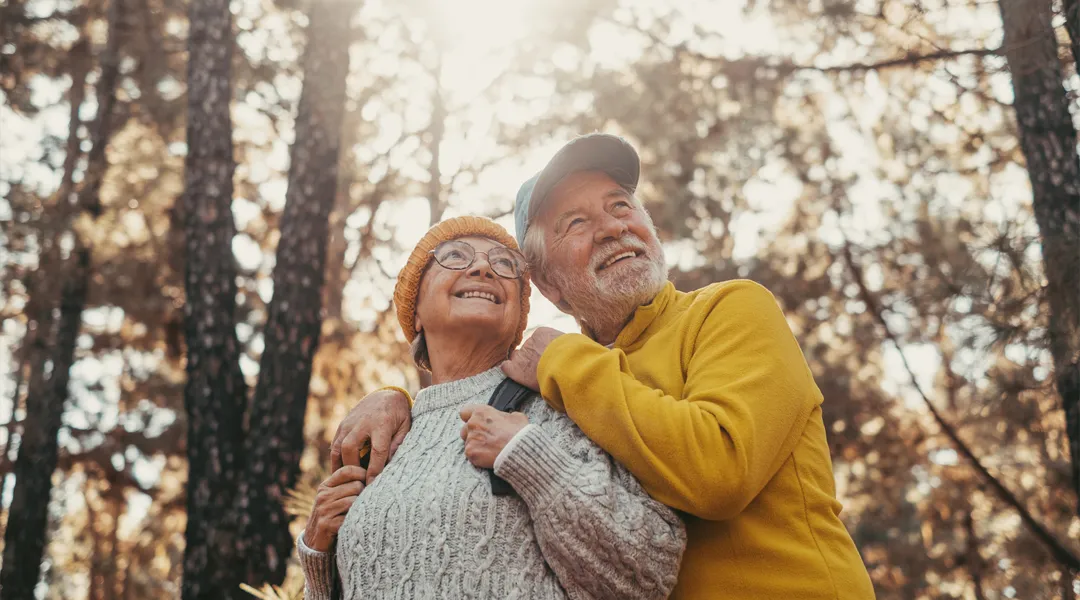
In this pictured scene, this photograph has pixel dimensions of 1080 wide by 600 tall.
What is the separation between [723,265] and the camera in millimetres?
10711

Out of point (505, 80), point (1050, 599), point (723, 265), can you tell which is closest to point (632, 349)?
point (1050, 599)

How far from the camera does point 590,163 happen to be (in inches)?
108

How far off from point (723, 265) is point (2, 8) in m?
8.95

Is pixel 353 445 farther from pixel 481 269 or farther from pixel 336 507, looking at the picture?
pixel 481 269

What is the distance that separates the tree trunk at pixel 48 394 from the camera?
10070mm

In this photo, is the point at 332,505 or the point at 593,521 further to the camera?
the point at 332,505

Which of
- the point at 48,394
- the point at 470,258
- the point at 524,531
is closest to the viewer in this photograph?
the point at 524,531

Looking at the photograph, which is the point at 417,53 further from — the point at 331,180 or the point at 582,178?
the point at 582,178

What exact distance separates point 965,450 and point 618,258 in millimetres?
4784

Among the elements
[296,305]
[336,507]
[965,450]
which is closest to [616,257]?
[336,507]

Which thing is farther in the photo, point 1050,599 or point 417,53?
point 417,53

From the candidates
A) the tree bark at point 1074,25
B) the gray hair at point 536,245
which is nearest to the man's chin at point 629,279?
the gray hair at point 536,245

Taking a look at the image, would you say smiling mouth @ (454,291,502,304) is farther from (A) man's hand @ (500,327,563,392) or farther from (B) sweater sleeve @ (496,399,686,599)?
(B) sweater sleeve @ (496,399,686,599)

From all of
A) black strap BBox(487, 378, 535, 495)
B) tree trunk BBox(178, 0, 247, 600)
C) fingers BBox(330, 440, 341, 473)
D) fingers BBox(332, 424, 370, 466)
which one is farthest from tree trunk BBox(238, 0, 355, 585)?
black strap BBox(487, 378, 535, 495)
